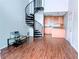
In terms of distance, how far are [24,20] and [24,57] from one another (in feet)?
21.9

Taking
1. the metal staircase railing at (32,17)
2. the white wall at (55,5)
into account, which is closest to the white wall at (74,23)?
the white wall at (55,5)

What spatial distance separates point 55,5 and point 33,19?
2.57 m

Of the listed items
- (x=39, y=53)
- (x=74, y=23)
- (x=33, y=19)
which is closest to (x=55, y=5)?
(x=33, y=19)

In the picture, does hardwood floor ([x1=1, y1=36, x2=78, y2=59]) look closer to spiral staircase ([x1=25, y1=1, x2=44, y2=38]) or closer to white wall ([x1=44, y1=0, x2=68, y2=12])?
white wall ([x1=44, y1=0, x2=68, y2=12])

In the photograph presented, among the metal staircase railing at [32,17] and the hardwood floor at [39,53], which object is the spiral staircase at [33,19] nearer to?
the metal staircase railing at [32,17]

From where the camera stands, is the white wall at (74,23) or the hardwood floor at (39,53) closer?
the hardwood floor at (39,53)

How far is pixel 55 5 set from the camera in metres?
11.3

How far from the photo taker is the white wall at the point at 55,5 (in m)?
11.0

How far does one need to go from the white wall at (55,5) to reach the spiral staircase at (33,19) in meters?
0.70

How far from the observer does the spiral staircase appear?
12.4 metres

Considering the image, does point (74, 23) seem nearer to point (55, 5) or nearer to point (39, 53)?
point (39, 53)

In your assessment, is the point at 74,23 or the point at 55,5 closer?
the point at 74,23

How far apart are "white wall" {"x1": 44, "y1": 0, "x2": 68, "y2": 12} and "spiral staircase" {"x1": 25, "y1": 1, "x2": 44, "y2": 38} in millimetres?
700

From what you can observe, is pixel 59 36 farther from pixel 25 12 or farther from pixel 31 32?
pixel 25 12
